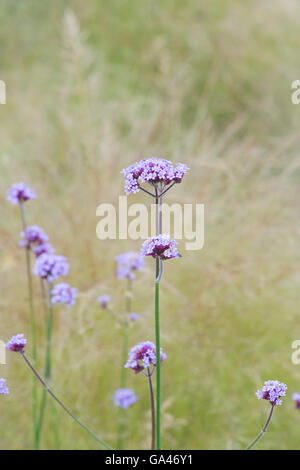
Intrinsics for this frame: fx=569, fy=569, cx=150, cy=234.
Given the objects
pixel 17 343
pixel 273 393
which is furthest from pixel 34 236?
pixel 273 393

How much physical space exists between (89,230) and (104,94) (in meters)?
2.76

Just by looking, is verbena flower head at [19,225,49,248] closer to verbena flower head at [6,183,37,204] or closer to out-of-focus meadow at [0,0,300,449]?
verbena flower head at [6,183,37,204]

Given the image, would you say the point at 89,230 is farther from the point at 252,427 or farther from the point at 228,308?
the point at 252,427

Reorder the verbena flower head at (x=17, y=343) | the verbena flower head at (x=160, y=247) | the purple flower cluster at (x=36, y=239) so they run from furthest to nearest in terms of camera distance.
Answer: the purple flower cluster at (x=36, y=239), the verbena flower head at (x=17, y=343), the verbena flower head at (x=160, y=247)

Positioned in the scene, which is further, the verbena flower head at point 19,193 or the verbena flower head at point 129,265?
the verbena flower head at point 129,265

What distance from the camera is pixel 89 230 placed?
2621 mm

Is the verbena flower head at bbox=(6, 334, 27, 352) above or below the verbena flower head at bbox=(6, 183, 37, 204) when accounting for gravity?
below
